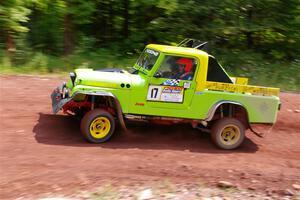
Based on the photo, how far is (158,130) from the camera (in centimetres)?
838

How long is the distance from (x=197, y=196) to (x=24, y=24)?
12156 millimetres

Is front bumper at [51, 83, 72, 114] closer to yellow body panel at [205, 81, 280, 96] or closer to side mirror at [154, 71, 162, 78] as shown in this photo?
side mirror at [154, 71, 162, 78]

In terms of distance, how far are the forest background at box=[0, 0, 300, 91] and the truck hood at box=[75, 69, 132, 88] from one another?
5956 mm

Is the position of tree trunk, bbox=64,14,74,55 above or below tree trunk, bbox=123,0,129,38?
below

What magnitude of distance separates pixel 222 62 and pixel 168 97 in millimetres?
8165

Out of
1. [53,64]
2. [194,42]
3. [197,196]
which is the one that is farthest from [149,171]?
[53,64]

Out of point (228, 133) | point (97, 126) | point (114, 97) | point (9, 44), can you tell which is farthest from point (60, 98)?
point (9, 44)

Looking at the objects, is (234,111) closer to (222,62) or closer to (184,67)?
(184,67)

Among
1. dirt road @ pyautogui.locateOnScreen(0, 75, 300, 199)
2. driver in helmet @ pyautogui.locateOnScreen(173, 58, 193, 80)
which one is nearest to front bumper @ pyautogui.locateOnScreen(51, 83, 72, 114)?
dirt road @ pyautogui.locateOnScreen(0, 75, 300, 199)

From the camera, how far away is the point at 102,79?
7285 millimetres

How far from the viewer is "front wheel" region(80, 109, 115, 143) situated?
720 cm

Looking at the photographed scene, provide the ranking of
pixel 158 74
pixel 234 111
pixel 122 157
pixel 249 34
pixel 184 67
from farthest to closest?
pixel 249 34 < pixel 234 111 < pixel 184 67 < pixel 158 74 < pixel 122 157

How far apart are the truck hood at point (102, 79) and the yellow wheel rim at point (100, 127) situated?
0.56 metres

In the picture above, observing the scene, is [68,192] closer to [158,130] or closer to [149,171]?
[149,171]
